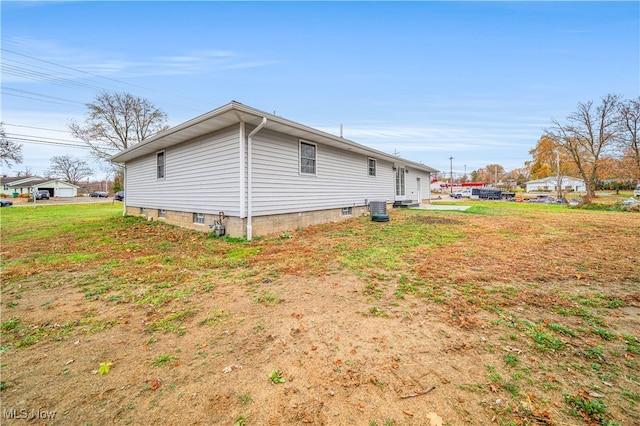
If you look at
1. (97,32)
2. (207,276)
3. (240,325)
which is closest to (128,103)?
(97,32)

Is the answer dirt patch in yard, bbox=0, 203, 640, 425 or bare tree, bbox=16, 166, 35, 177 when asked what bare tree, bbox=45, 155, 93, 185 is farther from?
→ dirt patch in yard, bbox=0, 203, 640, 425

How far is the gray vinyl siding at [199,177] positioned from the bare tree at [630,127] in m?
31.0

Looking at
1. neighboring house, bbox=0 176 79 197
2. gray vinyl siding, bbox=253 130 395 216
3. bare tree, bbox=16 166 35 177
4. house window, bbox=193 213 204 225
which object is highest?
bare tree, bbox=16 166 35 177

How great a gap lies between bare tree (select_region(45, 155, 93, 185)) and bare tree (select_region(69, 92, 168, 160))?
1598 inches

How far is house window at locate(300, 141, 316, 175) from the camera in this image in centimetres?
868

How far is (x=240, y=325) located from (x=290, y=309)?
62 centimetres

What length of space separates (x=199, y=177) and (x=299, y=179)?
3360 mm

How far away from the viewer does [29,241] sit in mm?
7297

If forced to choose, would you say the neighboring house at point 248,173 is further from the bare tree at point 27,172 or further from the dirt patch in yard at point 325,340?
the bare tree at point 27,172

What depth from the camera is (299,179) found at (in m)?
8.54

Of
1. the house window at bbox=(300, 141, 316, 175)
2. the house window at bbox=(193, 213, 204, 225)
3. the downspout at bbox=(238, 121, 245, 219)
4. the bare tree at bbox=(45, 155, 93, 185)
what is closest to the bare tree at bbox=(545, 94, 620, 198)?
the house window at bbox=(300, 141, 316, 175)

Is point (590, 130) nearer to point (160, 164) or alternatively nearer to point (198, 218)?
point (198, 218)

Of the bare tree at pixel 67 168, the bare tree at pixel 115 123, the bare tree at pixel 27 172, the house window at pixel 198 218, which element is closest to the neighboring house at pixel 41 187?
the bare tree at pixel 67 168

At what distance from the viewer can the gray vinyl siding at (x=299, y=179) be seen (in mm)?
7270
